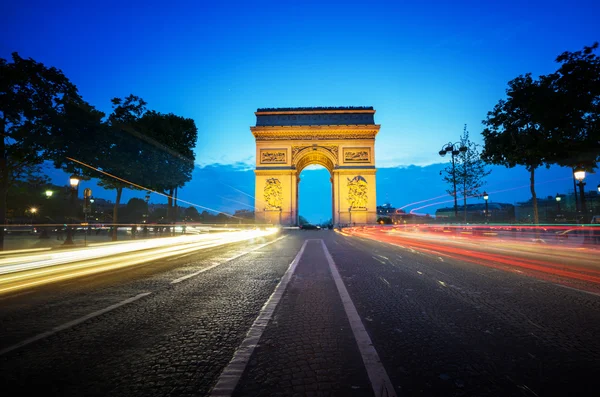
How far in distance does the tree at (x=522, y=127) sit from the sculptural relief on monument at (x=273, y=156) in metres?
30.9

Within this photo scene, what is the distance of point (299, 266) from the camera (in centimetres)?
820

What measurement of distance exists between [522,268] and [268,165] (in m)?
41.8

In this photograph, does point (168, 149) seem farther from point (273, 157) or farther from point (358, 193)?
point (358, 193)

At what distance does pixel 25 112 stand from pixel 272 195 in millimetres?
34781

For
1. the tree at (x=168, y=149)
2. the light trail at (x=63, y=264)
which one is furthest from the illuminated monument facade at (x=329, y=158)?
the light trail at (x=63, y=264)

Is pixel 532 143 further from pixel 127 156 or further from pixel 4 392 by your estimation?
pixel 127 156

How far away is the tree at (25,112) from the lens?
1248 cm

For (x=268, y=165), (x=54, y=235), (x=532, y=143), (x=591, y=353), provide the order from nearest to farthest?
1. (x=591, y=353)
2. (x=532, y=143)
3. (x=54, y=235)
4. (x=268, y=165)

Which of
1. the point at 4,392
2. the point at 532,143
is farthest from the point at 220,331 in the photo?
the point at 532,143

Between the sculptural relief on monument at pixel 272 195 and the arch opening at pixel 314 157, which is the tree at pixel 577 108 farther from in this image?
the sculptural relief on monument at pixel 272 195

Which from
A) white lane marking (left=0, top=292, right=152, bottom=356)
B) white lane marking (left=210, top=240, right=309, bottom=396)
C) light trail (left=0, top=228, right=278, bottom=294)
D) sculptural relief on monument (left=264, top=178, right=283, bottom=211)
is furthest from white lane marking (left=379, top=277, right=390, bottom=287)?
sculptural relief on monument (left=264, top=178, right=283, bottom=211)

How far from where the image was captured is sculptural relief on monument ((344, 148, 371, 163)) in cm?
4719

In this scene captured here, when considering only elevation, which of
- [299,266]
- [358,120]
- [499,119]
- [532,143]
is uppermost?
[358,120]

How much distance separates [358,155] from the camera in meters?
47.3
